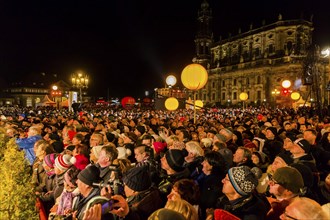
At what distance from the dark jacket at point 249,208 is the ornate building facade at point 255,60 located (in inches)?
2000

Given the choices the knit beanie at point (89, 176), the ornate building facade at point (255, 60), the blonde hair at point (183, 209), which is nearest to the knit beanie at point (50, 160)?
the knit beanie at point (89, 176)

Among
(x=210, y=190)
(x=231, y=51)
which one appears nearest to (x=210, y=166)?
(x=210, y=190)

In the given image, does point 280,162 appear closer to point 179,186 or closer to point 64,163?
point 179,186

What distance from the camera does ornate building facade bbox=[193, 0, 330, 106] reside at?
6319 centimetres

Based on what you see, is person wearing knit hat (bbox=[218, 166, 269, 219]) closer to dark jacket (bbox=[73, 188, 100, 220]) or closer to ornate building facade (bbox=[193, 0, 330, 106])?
dark jacket (bbox=[73, 188, 100, 220])

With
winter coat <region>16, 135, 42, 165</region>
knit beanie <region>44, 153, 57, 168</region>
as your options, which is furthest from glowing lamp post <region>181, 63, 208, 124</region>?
knit beanie <region>44, 153, 57, 168</region>

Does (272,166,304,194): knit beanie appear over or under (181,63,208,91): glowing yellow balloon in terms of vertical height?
under

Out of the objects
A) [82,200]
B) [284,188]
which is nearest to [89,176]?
[82,200]

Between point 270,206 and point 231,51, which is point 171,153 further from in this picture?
point 231,51

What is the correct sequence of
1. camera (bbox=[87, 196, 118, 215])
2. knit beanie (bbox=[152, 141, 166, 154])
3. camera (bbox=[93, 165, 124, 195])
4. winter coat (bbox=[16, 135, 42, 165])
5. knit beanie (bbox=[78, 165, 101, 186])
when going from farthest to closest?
winter coat (bbox=[16, 135, 42, 165]) < knit beanie (bbox=[152, 141, 166, 154]) < camera (bbox=[93, 165, 124, 195]) < knit beanie (bbox=[78, 165, 101, 186]) < camera (bbox=[87, 196, 118, 215])

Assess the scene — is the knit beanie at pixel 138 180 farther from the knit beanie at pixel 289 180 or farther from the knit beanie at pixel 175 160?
the knit beanie at pixel 289 180

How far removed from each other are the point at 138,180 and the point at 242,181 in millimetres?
1161

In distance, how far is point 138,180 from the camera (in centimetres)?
324

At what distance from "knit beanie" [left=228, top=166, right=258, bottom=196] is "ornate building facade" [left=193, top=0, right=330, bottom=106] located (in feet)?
167
